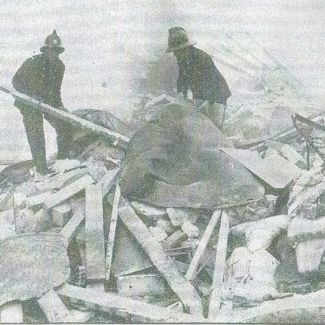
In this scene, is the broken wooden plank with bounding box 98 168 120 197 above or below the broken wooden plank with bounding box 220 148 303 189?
below

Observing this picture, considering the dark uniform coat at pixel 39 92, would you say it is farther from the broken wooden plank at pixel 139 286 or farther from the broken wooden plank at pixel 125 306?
the broken wooden plank at pixel 139 286

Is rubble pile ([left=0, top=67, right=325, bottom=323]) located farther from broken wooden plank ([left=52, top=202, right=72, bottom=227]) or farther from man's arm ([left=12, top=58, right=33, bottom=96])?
man's arm ([left=12, top=58, right=33, bottom=96])

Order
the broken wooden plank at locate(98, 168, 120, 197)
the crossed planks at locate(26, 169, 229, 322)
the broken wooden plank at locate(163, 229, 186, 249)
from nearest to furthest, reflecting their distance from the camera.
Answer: the crossed planks at locate(26, 169, 229, 322), the broken wooden plank at locate(163, 229, 186, 249), the broken wooden plank at locate(98, 168, 120, 197)

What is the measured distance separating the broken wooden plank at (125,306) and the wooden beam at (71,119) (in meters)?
1.75

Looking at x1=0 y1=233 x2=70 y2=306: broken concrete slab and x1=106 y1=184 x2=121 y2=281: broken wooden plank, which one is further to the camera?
x1=106 y1=184 x2=121 y2=281: broken wooden plank

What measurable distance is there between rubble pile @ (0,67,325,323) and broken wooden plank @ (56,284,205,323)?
10 millimetres

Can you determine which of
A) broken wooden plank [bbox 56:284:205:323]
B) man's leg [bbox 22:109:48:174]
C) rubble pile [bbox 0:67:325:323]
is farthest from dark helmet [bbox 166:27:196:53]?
broken wooden plank [bbox 56:284:205:323]

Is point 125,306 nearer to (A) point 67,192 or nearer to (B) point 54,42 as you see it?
(A) point 67,192

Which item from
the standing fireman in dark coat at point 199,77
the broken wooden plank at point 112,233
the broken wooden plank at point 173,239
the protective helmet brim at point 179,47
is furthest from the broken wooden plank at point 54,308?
the protective helmet brim at point 179,47

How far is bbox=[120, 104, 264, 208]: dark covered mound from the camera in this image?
5.06 metres

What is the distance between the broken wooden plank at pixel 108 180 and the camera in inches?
202

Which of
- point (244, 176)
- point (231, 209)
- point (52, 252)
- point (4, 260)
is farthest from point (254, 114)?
point (4, 260)

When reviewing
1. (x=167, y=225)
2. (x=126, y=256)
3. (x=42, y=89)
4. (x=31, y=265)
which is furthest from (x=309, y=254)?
(x=42, y=89)

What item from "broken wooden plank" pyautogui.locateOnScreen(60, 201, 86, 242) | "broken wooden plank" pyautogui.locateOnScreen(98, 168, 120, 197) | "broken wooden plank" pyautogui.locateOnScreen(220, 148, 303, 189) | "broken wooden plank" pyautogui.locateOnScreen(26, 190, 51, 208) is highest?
"broken wooden plank" pyautogui.locateOnScreen(220, 148, 303, 189)
